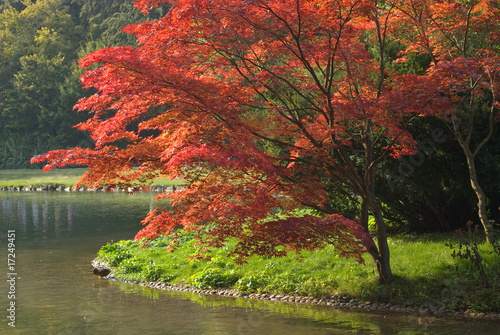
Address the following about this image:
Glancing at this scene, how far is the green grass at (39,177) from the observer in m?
44.2

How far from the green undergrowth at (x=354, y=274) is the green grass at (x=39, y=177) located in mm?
28741

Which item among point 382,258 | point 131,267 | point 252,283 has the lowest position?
point 252,283

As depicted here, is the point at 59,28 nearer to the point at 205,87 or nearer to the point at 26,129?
the point at 26,129

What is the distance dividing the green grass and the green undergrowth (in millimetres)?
28741

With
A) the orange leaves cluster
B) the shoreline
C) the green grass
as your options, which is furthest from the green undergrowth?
the green grass

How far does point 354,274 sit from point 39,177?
42.7 metres

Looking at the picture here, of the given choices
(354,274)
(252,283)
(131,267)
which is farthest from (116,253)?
(354,274)

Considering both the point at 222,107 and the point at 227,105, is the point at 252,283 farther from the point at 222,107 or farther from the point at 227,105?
the point at 222,107

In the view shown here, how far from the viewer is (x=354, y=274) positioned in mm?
10430

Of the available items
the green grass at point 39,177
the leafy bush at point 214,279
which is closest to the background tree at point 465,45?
the leafy bush at point 214,279

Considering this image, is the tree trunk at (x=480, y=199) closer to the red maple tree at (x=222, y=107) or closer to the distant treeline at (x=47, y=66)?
the red maple tree at (x=222, y=107)

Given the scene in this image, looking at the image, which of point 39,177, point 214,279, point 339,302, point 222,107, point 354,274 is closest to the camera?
point 222,107

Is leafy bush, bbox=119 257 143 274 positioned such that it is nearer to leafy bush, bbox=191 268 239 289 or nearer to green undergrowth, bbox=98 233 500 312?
green undergrowth, bbox=98 233 500 312

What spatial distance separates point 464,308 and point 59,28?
6591 cm
